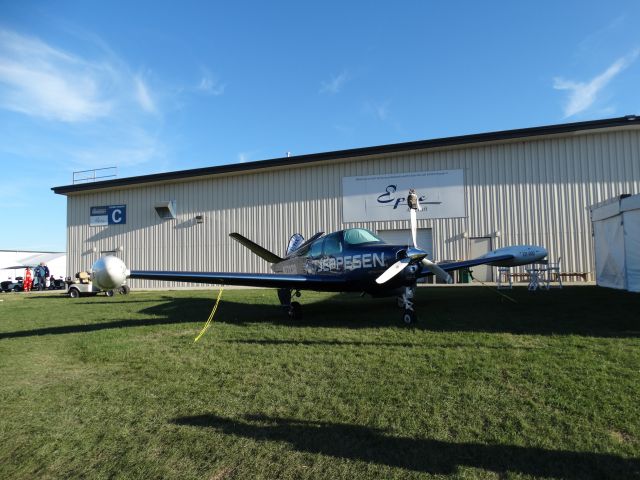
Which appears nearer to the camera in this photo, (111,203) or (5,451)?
(5,451)

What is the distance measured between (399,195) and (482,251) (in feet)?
17.5

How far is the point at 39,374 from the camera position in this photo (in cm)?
582

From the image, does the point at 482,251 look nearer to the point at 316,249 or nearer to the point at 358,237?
the point at 358,237

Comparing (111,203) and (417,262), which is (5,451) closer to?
(417,262)

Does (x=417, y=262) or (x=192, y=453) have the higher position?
(x=417, y=262)

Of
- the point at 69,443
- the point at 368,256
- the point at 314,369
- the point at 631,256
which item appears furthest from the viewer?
the point at 631,256

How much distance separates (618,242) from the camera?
13531mm

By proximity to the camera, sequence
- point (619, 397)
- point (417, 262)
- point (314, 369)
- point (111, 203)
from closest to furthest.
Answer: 1. point (619, 397)
2. point (314, 369)
3. point (417, 262)
4. point (111, 203)

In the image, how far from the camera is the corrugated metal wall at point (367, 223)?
64.1 ft

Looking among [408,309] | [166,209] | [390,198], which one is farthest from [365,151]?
[408,309]

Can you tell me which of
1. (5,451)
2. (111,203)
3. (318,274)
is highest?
(111,203)

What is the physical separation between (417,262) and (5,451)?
7144 millimetres

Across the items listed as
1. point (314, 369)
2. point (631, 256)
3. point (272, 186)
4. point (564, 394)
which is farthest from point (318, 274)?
point (272, 186)

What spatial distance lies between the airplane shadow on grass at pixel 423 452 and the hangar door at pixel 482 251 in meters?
18.7
